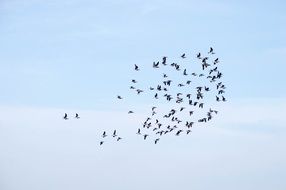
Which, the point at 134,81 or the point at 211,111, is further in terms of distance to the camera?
the point at 211,111

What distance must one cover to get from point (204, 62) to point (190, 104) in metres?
5.95

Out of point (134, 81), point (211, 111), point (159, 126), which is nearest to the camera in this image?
point (134, 81)

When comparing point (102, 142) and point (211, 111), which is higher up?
point (211, 111)

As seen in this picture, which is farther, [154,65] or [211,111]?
[211,111]

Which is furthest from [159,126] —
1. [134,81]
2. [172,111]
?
[134,81]

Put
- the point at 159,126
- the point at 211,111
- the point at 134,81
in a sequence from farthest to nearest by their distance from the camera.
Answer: the point at 211,111, the point at 159,126, the point at 134,81

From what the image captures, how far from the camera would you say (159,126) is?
6662 centimetres

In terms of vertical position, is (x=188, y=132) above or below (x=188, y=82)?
below

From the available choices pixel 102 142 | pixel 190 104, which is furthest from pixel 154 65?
pixel 102 142

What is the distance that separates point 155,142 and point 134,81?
8409mm

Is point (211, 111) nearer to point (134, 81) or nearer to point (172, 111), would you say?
point (172, 111)

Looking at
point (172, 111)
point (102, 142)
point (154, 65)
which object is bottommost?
point (102, 142)

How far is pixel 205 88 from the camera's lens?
64.1 meters

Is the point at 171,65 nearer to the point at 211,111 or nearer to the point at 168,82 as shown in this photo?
the point at 168,82
